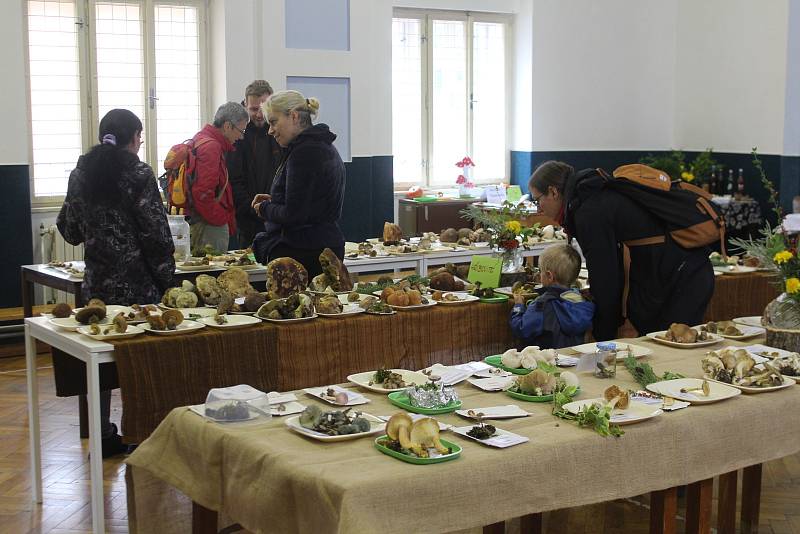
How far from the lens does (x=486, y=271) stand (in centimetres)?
455

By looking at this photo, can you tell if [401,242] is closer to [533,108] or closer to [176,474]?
[176,474]

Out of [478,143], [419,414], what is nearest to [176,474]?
[419,414]

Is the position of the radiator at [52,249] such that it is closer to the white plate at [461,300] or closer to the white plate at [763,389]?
the white plate at [461,300]

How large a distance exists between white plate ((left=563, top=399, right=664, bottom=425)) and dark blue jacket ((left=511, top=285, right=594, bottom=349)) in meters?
1.16

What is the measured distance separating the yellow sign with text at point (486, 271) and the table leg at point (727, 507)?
147 centimetres

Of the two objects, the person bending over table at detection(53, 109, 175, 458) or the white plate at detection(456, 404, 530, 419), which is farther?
the person bending over table at detection(53, 109, 175, 458)

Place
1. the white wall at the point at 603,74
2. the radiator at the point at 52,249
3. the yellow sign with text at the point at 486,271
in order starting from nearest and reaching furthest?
1. the yellow sign with text at the point at 486,271
2. the radiator at the point at 52,249
3. the white wall at the point at 603,74

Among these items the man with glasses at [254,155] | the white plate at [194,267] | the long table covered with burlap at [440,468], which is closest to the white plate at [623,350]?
the long table covered with burlap at [440,468]

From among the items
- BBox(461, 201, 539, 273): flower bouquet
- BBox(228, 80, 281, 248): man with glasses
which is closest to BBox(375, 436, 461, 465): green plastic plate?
BBox(461, 201, 539, 273): flower bouquet

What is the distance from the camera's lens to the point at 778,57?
30.2ft

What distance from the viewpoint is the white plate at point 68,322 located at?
3.61m

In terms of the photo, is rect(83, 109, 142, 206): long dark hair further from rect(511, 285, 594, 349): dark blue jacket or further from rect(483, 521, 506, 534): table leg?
rect(483, 521, 506, 534): table leg

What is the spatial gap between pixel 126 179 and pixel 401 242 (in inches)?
84.3

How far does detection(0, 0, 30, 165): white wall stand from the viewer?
6.93 m
